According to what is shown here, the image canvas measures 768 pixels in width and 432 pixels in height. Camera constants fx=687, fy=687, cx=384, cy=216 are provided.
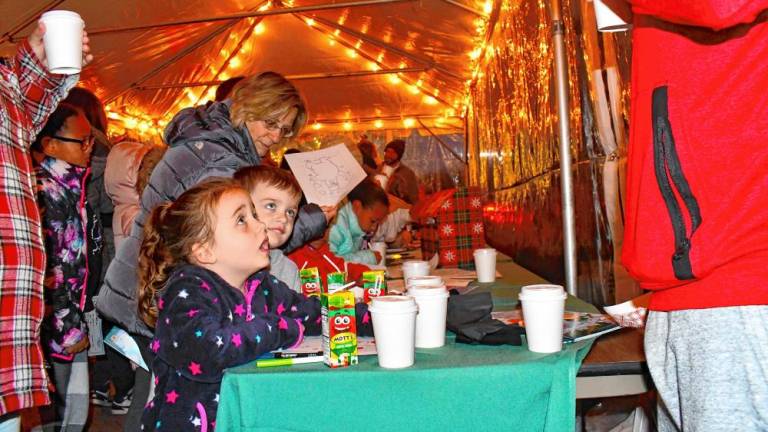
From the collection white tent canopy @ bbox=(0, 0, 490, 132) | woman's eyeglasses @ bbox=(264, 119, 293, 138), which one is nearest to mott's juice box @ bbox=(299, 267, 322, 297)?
woman's eyeglasses @ bbox=(264, 119, 293, 138)

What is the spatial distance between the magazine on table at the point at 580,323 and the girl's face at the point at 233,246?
2.41 feet

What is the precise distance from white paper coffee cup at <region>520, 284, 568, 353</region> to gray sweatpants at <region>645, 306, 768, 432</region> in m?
0.37

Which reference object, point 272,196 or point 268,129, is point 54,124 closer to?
point 268,129

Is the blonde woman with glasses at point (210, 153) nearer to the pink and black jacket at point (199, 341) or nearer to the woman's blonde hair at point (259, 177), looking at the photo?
the woman's blonde hair at point (259, 177)

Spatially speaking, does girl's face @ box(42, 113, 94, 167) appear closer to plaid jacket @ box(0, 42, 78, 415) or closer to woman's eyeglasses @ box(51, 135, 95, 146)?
woman's eyeglasses @ box(51, 135, 95, 146)

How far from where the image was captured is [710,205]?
3.74 feet

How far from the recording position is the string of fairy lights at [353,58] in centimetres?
812

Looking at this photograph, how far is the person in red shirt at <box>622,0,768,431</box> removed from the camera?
112 centimetres

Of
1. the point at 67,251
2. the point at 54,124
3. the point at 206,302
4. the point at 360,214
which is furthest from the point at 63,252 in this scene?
the point at 360,214

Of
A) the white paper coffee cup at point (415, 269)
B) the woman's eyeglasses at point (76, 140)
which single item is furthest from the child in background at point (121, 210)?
the white paper coffee cup at point (415, 269)

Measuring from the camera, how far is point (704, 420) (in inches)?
46.3

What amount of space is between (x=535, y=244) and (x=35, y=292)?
9.95 feet

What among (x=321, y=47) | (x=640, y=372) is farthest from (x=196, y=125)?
(x=321, y=47)

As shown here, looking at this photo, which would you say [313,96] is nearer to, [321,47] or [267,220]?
[321,47]
